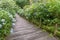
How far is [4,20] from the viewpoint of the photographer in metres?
5.37

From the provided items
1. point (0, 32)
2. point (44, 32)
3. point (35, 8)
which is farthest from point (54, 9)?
point (0, 32)

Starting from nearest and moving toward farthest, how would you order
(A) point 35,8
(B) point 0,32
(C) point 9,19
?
(B) point 0,32 → (C) point 9,19 → (A) point 35,8

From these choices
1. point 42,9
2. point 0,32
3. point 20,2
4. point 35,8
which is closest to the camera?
point 0,32

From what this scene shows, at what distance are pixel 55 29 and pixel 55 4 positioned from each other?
1.35 meters

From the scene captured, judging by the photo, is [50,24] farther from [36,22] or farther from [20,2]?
[20,2]

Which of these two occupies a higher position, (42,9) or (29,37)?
(42,9)

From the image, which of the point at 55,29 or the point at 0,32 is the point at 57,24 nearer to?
the point at 55,29

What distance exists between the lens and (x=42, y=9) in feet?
28.8

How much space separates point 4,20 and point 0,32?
0.51m

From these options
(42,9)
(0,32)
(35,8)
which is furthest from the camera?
(35,8)

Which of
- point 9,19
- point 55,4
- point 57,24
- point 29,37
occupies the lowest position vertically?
point 29,37

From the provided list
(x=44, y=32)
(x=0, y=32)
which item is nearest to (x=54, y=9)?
(x=44, y=32)

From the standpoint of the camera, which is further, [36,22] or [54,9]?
[36,22]

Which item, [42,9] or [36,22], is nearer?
[42,9]
